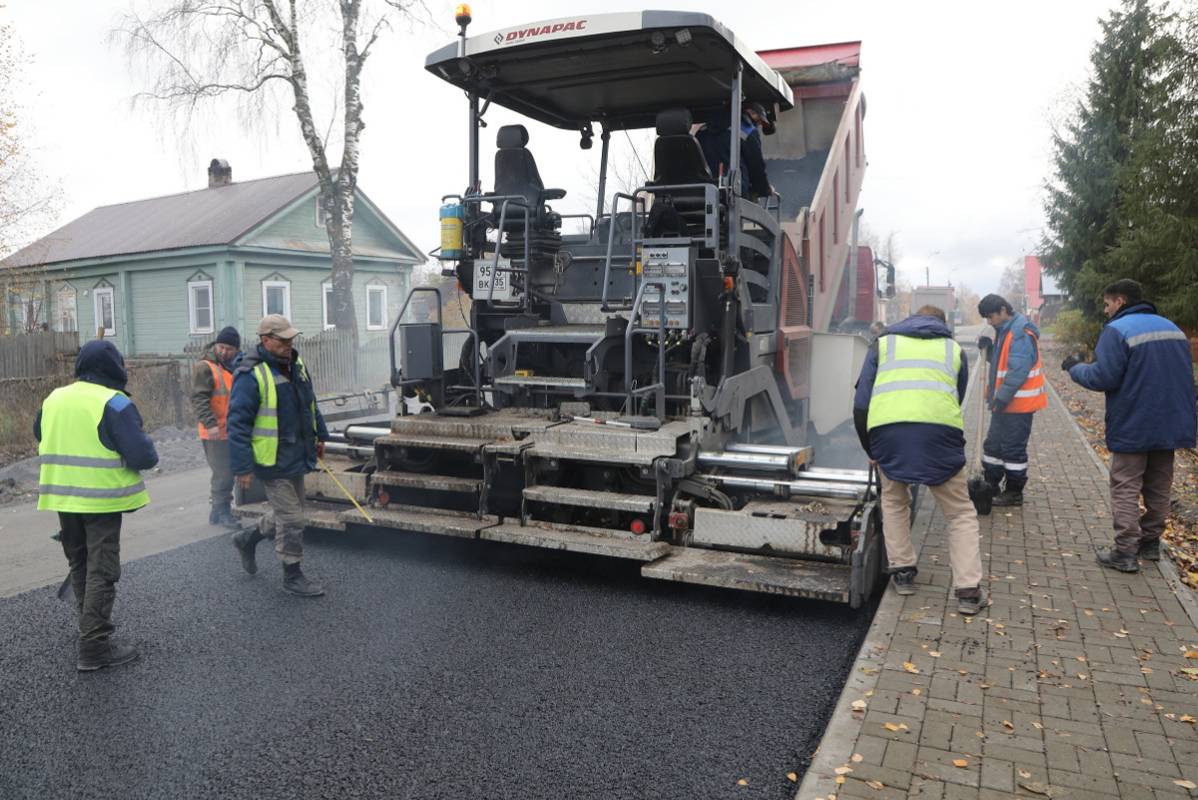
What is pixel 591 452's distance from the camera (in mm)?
5348

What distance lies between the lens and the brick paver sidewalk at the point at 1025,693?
9.91 ft

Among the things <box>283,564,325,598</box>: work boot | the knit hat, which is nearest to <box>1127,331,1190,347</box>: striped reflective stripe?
<box>283,564,325,598</box>: work boot

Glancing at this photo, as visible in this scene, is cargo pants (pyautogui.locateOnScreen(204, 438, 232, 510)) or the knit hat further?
cargo pants (pyautogui.locateOnScreen(204, 438, 232, 510))

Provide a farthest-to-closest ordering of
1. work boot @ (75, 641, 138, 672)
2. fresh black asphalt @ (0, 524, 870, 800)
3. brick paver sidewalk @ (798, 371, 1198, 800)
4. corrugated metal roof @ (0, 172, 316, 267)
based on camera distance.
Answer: corrugated metal roof @ (0, 172, 316, 267) → work boot @ (75, 641, 138, 672) → fresh black asphalt @ (0, 524, 870, 800) → brick paver sidewalk @ (798, 371, 1198, 800)

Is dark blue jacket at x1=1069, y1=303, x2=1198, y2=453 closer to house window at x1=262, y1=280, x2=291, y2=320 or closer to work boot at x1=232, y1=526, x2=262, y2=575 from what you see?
work boot at x1=232, y1=526, x2=262, y2=575

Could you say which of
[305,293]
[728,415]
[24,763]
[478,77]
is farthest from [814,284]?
[305,293]

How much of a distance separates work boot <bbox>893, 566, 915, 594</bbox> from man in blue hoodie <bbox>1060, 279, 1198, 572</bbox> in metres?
1.47

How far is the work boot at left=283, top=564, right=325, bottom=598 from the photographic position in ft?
16.8

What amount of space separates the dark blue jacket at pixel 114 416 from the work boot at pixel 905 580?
3.83 meters

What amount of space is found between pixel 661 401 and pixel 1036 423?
9460 mm

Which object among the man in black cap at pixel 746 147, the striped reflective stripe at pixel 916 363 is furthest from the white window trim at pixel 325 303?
the striped reflective stripe at pixel 916 363

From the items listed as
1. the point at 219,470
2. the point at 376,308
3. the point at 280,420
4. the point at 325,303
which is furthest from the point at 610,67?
the point at 376,308

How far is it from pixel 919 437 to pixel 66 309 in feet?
96.7

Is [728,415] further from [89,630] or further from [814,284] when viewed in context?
[89,630]
